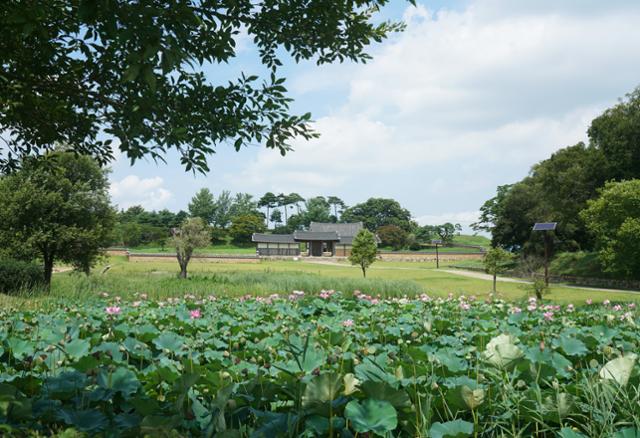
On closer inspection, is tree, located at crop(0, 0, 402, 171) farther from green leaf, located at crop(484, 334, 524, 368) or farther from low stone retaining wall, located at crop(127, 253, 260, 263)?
low stone retaining wall, located at crop(127, 253, 260, 263)

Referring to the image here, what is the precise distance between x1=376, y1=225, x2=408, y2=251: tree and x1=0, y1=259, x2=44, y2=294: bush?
56.8 m

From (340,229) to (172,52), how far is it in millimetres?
65517

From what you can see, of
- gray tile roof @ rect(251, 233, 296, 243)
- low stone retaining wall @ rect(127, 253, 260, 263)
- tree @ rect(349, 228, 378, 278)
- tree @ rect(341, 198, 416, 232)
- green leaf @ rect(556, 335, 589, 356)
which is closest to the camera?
green leaf @ rect(556, 335, 589, 356)

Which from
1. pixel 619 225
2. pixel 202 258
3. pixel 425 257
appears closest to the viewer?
pixel 619 225

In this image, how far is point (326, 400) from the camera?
1.78m

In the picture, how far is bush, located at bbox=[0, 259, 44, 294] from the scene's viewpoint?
46.2ft

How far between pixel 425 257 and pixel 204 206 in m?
36.1

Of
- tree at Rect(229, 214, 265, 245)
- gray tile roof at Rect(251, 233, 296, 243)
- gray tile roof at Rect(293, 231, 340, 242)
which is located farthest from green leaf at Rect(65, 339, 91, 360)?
tree at Rect(229, 214, 265, 245)

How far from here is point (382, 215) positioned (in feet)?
257

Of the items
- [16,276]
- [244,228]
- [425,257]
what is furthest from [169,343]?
[244,228]

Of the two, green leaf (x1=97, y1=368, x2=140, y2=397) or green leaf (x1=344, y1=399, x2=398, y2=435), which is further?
green leaf (x1=97, y1=368, x2=140, y2=397)

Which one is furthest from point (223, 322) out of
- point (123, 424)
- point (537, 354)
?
point (537, 354)

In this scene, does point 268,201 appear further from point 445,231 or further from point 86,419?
Answer: point 86,419

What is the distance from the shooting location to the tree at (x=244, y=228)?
68875 mm
